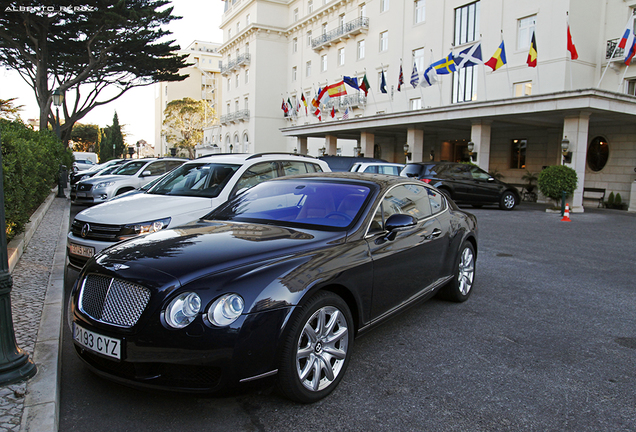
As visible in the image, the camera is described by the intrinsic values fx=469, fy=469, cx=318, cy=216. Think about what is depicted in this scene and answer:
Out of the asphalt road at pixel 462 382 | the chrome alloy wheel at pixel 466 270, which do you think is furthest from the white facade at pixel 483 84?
the asphalt road at pixel 462 382

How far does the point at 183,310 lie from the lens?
275cm

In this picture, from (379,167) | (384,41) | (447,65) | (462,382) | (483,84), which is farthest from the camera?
(384,41)

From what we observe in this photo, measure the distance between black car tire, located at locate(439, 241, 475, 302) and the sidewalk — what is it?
12.9ft

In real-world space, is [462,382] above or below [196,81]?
below

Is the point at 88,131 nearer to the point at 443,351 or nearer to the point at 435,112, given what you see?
the point at 435,112

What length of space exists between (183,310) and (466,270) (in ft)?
12.7

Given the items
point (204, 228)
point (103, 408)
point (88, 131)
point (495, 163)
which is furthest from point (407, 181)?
point (88, 131)

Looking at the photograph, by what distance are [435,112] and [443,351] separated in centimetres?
1999

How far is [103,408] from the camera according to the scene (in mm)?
3023

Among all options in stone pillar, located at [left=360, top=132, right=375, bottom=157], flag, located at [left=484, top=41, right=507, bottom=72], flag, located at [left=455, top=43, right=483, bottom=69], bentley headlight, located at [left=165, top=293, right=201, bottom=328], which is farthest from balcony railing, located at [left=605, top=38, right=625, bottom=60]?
bentley headlight, located at [left=165, top=293, right=201, bottom=328]

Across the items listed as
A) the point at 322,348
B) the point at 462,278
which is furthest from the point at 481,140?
the point at 322,348

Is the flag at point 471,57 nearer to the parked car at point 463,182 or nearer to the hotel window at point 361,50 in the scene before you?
the parked car at point 463,182

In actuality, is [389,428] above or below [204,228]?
below

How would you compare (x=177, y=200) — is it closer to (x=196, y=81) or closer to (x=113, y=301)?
(x=113, y=301)
